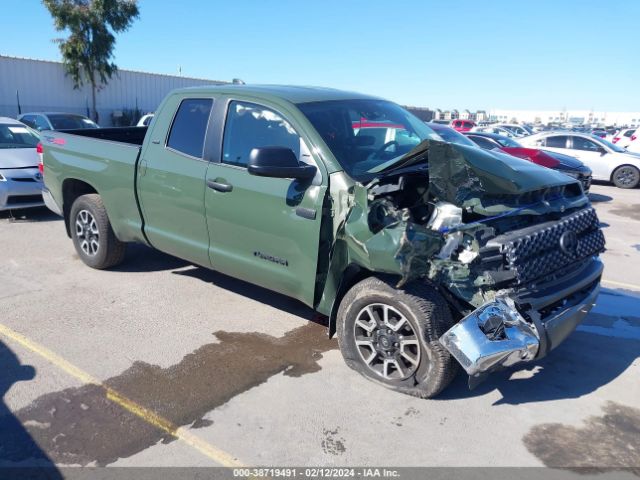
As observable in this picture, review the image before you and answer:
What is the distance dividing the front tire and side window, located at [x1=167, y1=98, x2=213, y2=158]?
77.5 inches

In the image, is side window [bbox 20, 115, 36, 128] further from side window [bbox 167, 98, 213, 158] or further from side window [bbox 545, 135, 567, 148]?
side window [bbox 545, 135, 567, 148]

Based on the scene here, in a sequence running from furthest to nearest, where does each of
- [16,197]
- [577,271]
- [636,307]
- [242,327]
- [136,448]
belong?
[16,197] → [636,307] → [242,327] → [577,271] → [136,448]

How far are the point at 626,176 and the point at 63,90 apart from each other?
25.5 metres

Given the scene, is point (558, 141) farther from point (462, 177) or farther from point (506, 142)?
point (462, 177)

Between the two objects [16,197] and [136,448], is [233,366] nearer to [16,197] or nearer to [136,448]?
[136,448]

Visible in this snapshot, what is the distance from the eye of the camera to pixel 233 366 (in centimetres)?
389

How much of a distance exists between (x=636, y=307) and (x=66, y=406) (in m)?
5.19

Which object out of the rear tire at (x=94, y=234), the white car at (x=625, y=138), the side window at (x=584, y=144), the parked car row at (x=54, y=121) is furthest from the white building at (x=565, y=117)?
the rear tire at (x=94, y=234)

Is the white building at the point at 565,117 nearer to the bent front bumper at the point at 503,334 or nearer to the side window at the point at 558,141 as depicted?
the side window at the point at 558,141

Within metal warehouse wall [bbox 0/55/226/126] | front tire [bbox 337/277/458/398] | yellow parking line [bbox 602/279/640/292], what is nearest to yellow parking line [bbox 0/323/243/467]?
front tire [bbox 337/277/458/398]

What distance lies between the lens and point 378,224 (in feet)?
11.2

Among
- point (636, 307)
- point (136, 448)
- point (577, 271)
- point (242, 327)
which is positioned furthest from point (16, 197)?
point (636, 307)

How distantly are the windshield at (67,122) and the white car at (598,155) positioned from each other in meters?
12.8

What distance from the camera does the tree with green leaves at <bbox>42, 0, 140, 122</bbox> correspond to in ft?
83.3
